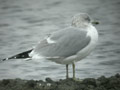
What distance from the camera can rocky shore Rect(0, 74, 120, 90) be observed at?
6.55 metres

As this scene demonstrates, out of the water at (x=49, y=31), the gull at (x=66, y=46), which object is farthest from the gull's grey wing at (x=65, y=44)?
the water at (x=49, y=31)

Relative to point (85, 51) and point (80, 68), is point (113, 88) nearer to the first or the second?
point (85, 51)

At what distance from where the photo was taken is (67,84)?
6.74 m

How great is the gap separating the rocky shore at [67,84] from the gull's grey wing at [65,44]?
420mm

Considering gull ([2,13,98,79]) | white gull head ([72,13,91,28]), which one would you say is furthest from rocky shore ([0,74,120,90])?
white gull head ([72,13,91,28])

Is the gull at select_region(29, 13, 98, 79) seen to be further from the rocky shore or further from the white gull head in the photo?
the rocky shore

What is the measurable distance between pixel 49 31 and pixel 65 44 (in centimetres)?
509

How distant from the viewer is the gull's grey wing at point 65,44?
6937 millimetres

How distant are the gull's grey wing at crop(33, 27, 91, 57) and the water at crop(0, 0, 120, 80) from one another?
1.94 meters

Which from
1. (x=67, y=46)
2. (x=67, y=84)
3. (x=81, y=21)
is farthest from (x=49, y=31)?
(x=67, y=84)

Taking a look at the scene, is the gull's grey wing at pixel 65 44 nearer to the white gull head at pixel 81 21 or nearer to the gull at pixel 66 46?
the gull at pixel 66 46

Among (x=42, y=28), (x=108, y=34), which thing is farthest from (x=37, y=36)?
(x=108, y=34)

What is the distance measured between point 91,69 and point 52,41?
253cm

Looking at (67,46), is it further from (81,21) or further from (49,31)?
(49,31)
